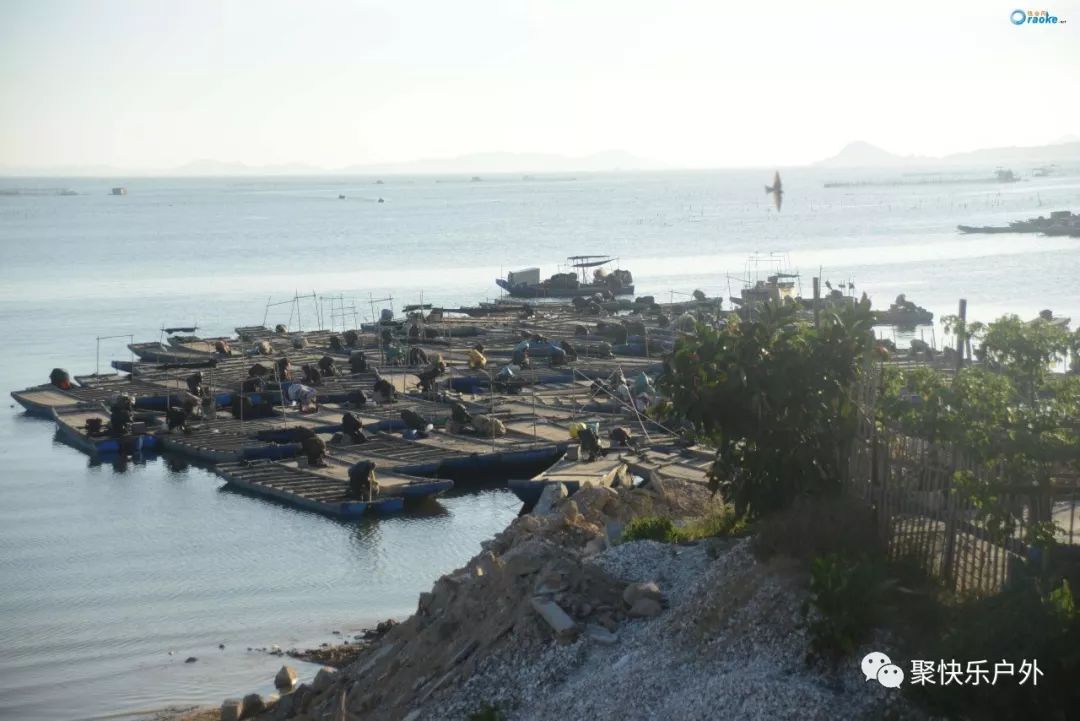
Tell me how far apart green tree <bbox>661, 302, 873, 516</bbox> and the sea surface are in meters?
7.84

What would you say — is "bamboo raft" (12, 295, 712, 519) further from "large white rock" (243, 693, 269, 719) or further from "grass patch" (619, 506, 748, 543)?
"large white rock" (243, 693, 269, 719)

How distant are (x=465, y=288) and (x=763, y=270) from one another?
17.6 metres

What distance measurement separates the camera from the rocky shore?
33.2 ft

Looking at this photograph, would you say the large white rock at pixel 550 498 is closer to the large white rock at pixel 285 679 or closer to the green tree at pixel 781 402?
the large white rock at pixel 285 679

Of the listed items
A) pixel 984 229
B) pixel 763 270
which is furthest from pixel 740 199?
pixel 763 270

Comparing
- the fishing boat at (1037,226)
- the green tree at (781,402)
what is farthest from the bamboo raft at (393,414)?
the fishing boat at (1037,226)

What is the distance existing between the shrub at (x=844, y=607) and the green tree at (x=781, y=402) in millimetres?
2315

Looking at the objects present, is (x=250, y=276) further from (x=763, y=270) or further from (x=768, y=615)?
(x=768, y=615)

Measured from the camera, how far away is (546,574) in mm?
12609

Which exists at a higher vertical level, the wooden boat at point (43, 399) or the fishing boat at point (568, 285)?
the fishing boat at point (568, 285)

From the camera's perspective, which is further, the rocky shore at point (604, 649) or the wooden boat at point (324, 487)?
the wooden boat at point (324, 487)

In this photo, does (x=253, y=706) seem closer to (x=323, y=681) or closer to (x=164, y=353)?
(x=323, y=681)

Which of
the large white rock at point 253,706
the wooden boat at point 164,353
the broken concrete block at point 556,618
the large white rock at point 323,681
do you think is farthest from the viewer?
the wooden boat at point 164,353

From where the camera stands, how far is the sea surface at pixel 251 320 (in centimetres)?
2011
